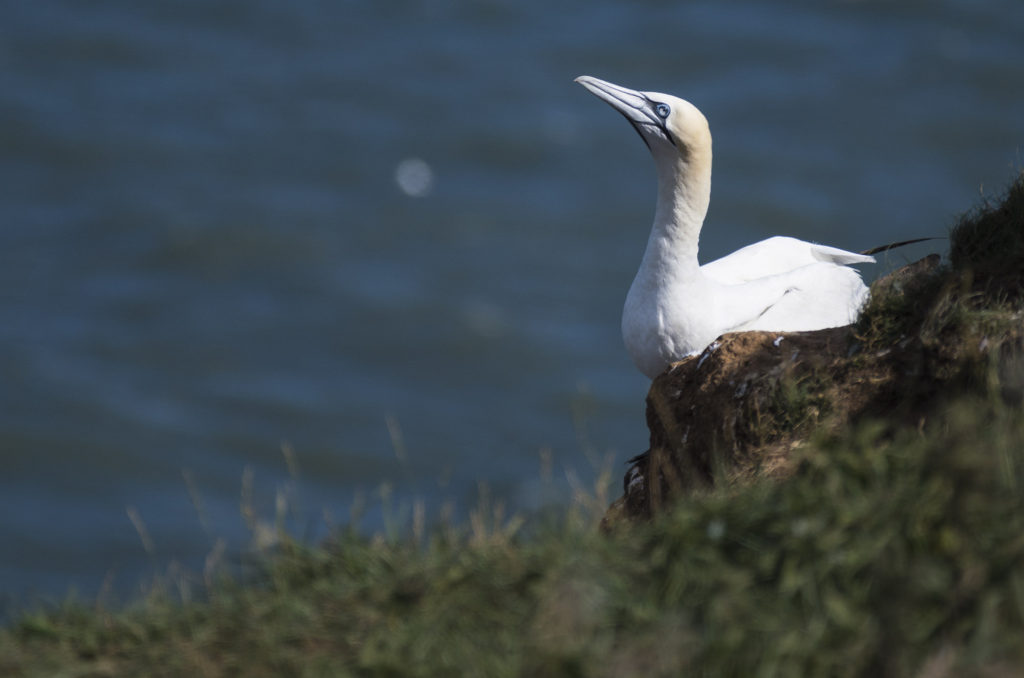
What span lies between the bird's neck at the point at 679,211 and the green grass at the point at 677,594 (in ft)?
8.63

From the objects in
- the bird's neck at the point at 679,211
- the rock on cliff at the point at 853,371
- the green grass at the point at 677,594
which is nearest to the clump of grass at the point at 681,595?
the green grass at the point at 677,594

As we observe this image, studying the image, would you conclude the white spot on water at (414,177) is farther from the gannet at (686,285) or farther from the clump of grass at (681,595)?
the clump of grass at (681,595)

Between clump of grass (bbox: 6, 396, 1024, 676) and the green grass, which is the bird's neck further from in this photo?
clump of grass (bbox: 6, 396, 1024, 676)

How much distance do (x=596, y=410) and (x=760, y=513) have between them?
15.4m

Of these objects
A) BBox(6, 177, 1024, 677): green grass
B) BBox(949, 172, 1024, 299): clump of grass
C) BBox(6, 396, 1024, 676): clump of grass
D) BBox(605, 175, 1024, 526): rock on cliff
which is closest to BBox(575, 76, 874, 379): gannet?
BBox(605, 175, 1024, 526): rock on cliff

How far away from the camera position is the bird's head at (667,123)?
6.64 meters

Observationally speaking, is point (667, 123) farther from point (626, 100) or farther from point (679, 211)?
point (679, 211)

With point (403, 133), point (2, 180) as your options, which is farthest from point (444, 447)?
point (2, 180)

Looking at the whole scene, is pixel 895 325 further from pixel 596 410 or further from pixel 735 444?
pixel 596 410

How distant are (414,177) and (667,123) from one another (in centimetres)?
1855

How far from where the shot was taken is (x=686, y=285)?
6633 mm

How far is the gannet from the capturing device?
260 inches

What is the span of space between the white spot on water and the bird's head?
58.6ft

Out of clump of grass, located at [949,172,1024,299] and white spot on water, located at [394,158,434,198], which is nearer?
clump of grass, located at [949,172,1024,299]
